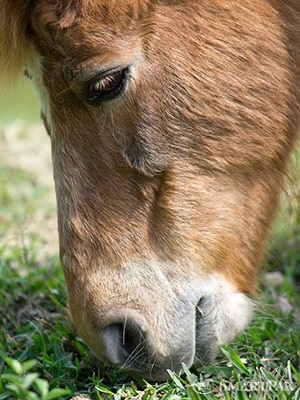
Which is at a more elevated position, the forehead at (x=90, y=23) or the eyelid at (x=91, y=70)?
the forehead at (x=90, y=23)

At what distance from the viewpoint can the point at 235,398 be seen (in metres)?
2.63

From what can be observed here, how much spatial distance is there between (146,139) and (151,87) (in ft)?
0.68

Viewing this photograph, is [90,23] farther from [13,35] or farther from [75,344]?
[75,344]

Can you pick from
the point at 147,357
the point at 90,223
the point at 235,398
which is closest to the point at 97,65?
the point at 90,223

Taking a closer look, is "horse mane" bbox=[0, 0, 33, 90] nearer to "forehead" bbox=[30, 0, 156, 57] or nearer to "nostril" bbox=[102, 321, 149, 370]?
"forehead" bbox=[30, 0, 156, 57]

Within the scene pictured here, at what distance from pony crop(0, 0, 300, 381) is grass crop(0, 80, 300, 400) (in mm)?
132

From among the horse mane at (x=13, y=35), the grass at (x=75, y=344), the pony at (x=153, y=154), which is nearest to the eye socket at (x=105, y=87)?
the pony at (x=153, y=154)

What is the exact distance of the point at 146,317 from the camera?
278 cm

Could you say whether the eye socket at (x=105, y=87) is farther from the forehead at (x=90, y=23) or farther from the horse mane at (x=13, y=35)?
the horse mane at (x=13, y=35)

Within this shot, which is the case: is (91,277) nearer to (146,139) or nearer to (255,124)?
(146,139)

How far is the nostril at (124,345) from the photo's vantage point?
277cm

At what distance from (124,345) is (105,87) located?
1.01 m

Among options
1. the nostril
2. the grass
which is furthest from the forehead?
the grass

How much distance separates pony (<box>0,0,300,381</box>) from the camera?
9.18 ft
